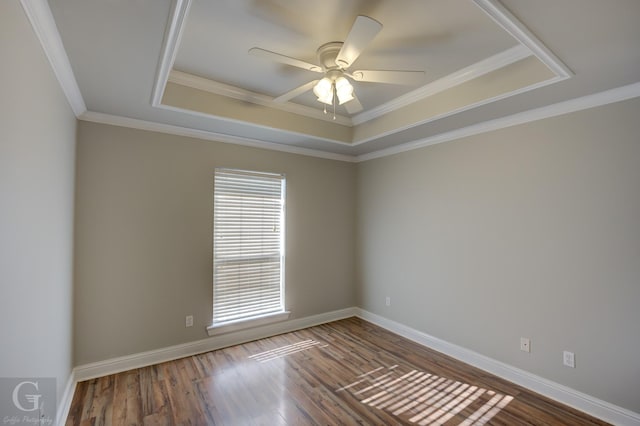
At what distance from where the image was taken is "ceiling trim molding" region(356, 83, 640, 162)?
228 cm

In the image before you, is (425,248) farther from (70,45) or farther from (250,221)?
(70,45)

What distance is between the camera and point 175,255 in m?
3.25

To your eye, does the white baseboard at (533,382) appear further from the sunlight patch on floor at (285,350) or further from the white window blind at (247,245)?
the white window blind at (247,245)

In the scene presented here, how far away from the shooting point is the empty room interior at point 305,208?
67.1 inches

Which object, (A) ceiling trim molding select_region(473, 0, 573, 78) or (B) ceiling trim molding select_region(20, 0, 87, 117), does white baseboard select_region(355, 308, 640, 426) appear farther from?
(B) ceiling trim molding select_region(20, 0, 87, 117)

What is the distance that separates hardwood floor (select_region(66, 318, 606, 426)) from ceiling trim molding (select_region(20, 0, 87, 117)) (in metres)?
2.41

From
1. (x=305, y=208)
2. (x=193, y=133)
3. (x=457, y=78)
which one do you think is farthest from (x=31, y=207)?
(x=457, y=78)

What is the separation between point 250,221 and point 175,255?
0.92m

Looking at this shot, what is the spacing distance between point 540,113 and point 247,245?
3.26 meters

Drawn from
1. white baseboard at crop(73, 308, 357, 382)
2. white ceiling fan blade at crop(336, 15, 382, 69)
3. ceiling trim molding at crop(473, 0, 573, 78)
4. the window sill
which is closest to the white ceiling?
ceiling trim molding at crop(473, 0, 573, 78)

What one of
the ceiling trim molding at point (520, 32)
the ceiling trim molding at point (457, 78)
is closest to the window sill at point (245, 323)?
the ceiling trim molding at point (457, 78)

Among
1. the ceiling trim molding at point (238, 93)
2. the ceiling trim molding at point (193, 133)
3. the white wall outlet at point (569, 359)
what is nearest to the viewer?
the white wall outlet at point (569, 359)

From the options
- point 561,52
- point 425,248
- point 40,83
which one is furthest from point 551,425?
point 40,83

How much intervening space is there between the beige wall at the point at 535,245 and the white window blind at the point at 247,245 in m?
1.59
